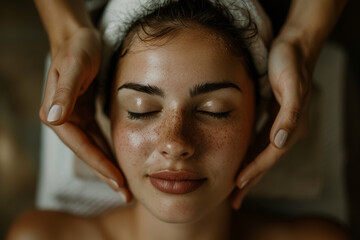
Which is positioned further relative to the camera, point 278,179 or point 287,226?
point 278,179

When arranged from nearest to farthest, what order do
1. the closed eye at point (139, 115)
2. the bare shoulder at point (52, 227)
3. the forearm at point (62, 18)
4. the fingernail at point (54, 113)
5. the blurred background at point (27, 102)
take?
the fingernail at point (54, 113), the closed eye at point (139, 115), the forearm at point (62, 18), the bare shoulder at point (52, 227), the blurred background at point (27, 102)

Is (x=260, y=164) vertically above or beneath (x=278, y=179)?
above

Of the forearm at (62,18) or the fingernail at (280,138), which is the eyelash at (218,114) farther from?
the forearm at (62,18)

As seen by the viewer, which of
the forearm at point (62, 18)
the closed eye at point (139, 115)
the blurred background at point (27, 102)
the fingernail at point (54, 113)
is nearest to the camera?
the fingernail at point (54, 113)

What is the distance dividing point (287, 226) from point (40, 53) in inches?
53.9

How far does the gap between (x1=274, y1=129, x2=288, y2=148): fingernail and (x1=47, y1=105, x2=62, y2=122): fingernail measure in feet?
1.62

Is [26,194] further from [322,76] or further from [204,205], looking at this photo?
[322,76]

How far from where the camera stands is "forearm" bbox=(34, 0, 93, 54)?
3.57ft

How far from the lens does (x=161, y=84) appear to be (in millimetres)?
947

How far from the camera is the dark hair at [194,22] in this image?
0.99m

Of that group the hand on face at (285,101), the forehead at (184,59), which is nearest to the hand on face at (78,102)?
the forehead at (184,59)

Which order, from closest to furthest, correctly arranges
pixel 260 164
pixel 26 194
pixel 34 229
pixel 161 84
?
pixel 161 84
pixel 260 164
pixel 34 229
pixel 26 194

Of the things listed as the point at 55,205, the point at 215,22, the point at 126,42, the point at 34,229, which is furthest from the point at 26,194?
the point at 215,22

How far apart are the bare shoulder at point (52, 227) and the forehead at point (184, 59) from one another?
1.92ft
